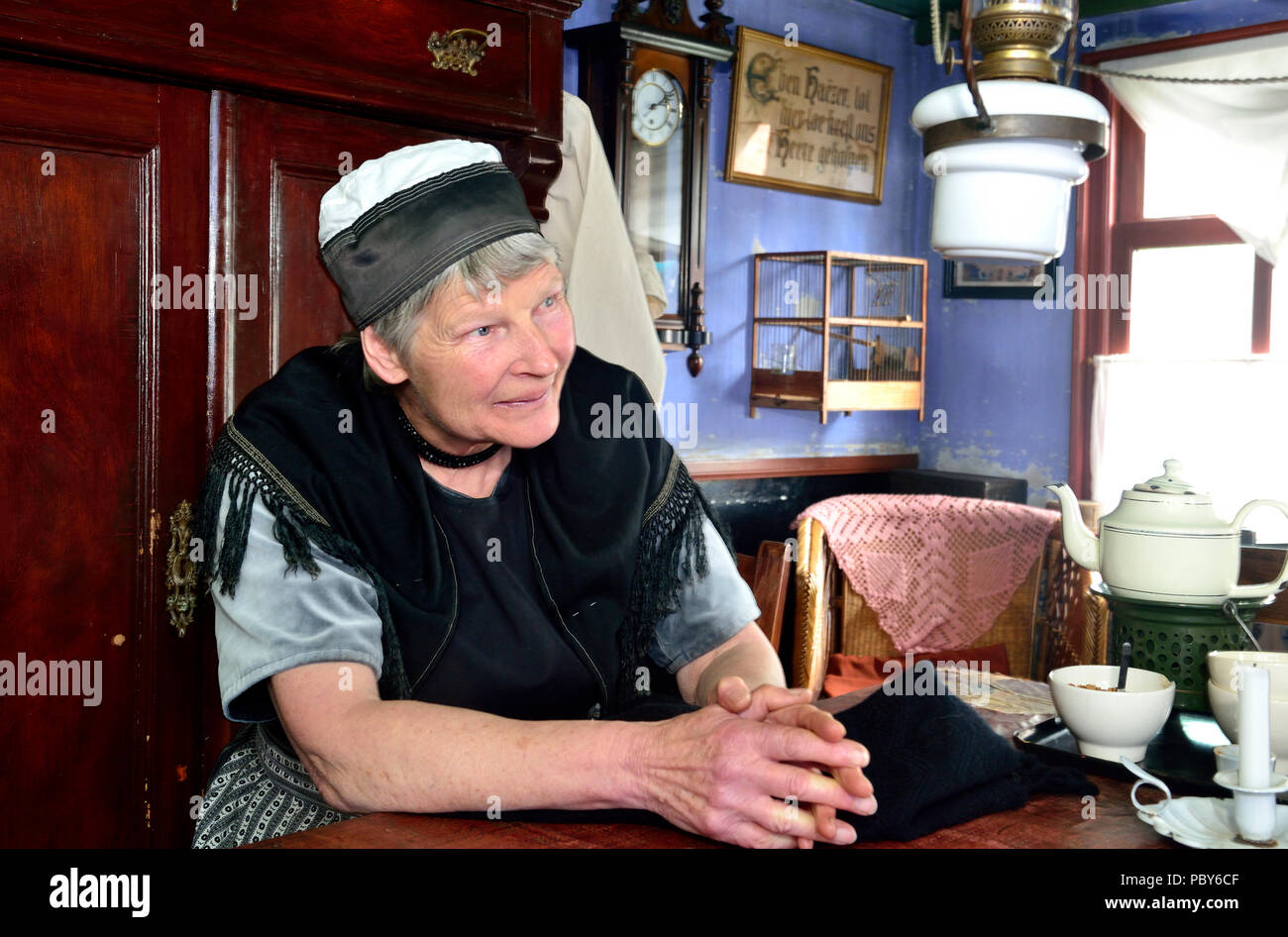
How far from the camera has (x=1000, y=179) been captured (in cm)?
132

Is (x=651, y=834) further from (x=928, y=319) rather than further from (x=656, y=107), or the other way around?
(x=928, y=319)

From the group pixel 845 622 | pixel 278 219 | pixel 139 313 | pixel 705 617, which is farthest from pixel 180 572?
pixel 845 622

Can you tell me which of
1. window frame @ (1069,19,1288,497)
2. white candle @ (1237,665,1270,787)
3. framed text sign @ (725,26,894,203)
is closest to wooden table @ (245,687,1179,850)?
white candle @ (1237,665,1270,787)

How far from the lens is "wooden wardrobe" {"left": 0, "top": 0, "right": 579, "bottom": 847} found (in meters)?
1.91

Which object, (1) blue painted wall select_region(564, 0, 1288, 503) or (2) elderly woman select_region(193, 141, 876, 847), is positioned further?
(1) blue painted wall select_region(564, 0, 1288, 503)

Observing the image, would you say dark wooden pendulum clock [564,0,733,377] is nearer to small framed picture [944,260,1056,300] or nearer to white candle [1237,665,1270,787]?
small framed picture [944,260,1056,300]

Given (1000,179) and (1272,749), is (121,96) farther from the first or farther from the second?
(1272,749)

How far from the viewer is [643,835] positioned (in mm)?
1200

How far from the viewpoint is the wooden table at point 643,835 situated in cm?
116

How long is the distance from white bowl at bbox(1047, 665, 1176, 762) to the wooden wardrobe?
58.8 inches

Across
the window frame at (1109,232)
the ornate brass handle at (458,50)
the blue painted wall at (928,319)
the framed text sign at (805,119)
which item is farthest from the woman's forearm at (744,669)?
the window frame at (1109,232)

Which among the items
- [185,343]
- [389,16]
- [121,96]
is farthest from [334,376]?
[389,16]

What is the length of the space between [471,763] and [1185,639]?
1018 mm

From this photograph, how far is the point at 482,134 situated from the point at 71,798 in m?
1.51
